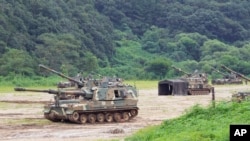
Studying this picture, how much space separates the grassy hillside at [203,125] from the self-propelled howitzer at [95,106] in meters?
10.2

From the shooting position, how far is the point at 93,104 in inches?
1209

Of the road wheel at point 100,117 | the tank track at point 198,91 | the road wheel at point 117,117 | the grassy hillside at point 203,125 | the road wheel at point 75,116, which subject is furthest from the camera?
the tank track at point 198,91

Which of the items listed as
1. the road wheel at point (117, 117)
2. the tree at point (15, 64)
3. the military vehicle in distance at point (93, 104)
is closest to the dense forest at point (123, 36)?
the tree at point (15, 64)

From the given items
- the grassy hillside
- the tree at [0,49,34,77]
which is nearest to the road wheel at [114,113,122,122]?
the grassy hillside

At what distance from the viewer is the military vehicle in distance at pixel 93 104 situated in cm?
3014

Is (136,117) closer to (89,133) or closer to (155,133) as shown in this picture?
(89,133)

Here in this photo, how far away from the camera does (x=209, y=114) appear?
787 inches

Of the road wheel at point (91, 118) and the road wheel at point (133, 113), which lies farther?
the road wheel at point (133, 113)

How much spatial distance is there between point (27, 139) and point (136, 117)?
10.9 meters

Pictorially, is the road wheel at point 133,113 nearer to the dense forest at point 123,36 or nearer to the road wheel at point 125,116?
the road wheel at point 125,116

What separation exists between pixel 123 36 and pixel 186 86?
5957 cm

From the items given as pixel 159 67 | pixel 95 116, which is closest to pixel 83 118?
pixel 95 116

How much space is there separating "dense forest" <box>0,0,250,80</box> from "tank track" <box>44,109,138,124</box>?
46.3 metres

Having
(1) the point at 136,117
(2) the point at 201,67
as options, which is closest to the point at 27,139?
(1) the point at 136,117
